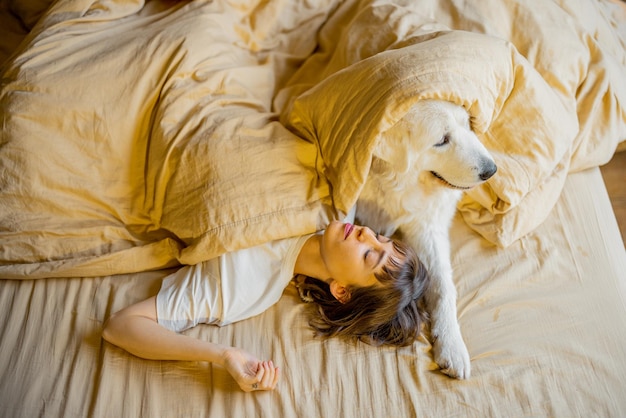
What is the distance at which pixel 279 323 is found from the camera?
1.47m

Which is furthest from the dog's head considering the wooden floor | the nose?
the wooden floor

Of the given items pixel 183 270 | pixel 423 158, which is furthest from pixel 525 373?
pixel 183 270

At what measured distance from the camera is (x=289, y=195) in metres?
1.48

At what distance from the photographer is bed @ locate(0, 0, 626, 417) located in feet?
4.40

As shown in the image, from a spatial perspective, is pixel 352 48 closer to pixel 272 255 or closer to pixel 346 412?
pixel 272 255

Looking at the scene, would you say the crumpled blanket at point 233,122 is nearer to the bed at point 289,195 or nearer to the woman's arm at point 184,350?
the bed at point 289,195

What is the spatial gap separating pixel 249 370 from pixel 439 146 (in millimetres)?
760

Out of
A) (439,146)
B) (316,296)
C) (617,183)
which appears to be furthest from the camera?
(617,183)

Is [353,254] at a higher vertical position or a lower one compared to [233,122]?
lower

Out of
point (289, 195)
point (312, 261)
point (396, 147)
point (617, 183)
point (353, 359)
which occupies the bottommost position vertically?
point (617, 183)

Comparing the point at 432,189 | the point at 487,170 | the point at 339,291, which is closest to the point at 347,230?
the point at 339,291

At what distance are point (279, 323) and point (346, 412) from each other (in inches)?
11.9

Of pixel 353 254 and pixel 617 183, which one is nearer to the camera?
pixel 353 254

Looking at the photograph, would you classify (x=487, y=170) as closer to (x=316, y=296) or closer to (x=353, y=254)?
(x=353, y=254)
